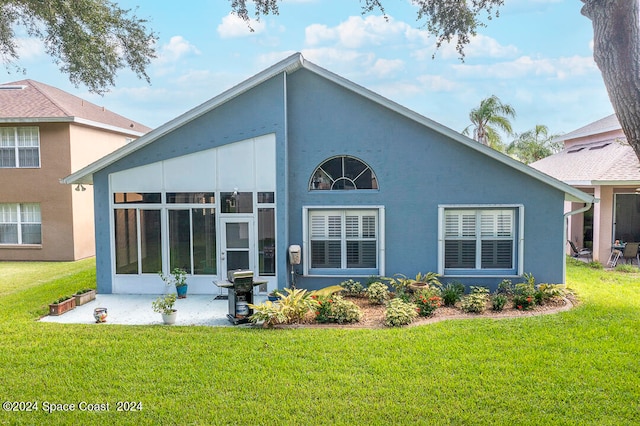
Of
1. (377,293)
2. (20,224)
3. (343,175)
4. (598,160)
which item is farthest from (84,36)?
(598,160)

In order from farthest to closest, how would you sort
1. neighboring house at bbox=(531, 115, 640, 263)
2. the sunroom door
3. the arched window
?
neighboring house at bbox=(531, 115, 640, 263) → the arched window → the sunroom door

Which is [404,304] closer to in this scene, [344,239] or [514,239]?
[344,239]

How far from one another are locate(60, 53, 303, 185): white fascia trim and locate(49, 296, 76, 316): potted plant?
3219 mm

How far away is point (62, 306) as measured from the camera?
9.88m

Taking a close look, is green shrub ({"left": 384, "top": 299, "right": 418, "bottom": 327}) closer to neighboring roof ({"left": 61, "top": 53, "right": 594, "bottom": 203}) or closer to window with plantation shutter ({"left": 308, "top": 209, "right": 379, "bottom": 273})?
window with plantation shutter ({"left": 308, "top": 209, "right": 379, "bottom": 273})

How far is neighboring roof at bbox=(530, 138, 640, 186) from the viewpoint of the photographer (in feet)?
48.4

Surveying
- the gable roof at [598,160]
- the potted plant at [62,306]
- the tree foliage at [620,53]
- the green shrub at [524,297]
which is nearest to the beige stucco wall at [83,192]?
the potted plant at [62,306]

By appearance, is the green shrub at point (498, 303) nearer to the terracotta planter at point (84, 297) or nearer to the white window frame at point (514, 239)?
the white window frame at point (514, 239)

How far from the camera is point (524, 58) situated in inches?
1098

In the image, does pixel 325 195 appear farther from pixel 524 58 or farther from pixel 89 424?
pixel 524 58

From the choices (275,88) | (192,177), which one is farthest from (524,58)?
(192,177)

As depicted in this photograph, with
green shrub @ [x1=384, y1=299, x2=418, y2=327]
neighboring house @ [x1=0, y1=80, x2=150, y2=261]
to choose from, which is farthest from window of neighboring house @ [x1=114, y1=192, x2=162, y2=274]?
neighboring house @ [x1=0, y1=80, x2=150, y2=261]

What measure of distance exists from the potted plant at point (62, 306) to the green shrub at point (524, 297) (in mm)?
9952

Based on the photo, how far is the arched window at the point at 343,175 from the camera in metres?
11.5
